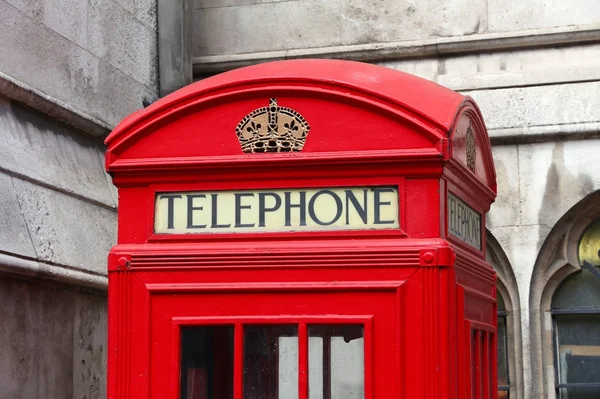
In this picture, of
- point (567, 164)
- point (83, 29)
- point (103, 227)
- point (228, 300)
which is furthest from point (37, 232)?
point (567, 164)

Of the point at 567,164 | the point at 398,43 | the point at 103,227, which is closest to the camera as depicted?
the point at 103,227

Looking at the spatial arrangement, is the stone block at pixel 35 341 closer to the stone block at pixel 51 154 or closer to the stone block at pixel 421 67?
the stone block at pixel 51 154

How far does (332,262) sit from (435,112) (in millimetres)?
582

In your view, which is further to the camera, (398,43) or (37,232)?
(398,43)

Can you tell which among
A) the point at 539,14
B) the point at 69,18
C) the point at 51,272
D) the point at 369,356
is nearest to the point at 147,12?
the point at 69,18

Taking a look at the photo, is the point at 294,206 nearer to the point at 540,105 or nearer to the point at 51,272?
the point at 51,272

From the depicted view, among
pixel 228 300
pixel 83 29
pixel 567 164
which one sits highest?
pixel 83 29

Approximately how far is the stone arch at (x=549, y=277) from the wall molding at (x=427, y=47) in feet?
3.67

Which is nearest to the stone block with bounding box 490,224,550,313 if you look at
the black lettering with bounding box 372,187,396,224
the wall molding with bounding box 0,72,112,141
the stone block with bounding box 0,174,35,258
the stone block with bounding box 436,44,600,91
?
the stone block with bounding box 436,44,600,91

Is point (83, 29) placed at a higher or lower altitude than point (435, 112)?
higher

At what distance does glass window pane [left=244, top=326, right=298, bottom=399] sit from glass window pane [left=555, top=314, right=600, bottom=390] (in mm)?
4288

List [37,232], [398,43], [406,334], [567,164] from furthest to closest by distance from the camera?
[398,43], [567,164], [37,232], [406,334]

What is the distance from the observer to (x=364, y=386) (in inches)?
130

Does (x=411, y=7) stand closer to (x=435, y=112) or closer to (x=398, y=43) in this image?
(x=398, y=43)
